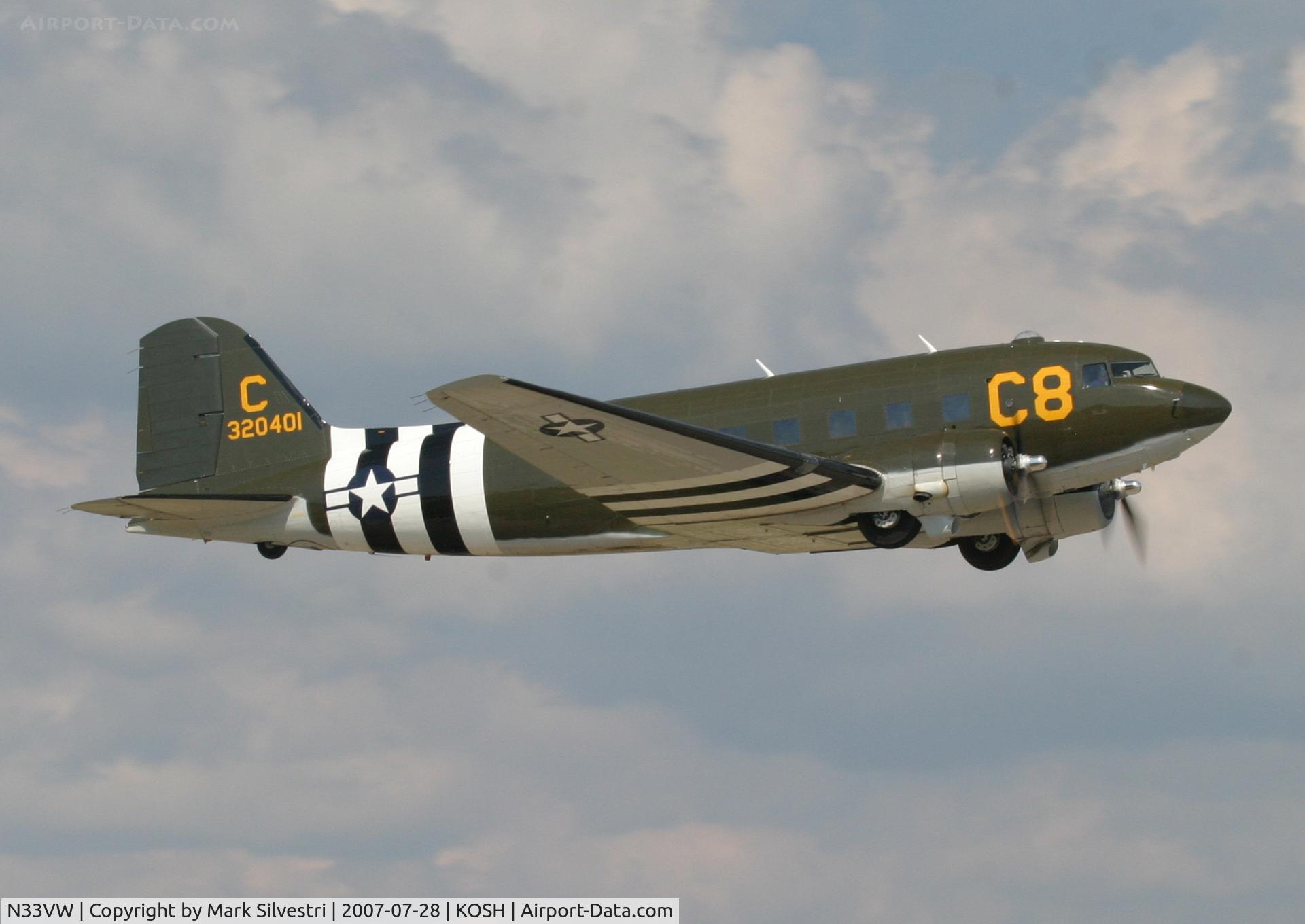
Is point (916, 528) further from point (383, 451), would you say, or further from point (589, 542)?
point (383, 451)

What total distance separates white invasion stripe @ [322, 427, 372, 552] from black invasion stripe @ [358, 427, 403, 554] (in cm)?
10

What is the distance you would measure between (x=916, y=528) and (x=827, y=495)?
1.47 metres

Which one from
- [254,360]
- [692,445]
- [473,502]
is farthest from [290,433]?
[692,445]

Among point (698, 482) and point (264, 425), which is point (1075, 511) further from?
point (264, 425)

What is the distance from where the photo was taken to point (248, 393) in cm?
3070

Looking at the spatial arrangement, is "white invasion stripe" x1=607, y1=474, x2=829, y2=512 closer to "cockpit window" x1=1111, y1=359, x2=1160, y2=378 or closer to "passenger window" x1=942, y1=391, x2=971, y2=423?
"passenger window" x1=942, y1=391, x2=971, y2=423

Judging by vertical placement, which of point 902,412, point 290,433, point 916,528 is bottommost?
point 916,528

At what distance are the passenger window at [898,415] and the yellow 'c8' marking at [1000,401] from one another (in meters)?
1.21

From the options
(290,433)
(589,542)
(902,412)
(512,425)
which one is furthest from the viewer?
(290,433)

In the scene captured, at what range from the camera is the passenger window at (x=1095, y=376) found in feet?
81.2

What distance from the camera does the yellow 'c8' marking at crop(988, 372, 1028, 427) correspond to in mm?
24781

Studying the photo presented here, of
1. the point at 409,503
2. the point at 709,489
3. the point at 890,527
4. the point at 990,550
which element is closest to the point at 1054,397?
the point at 890,527

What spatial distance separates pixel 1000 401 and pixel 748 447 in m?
4.19

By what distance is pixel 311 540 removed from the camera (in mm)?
28484
